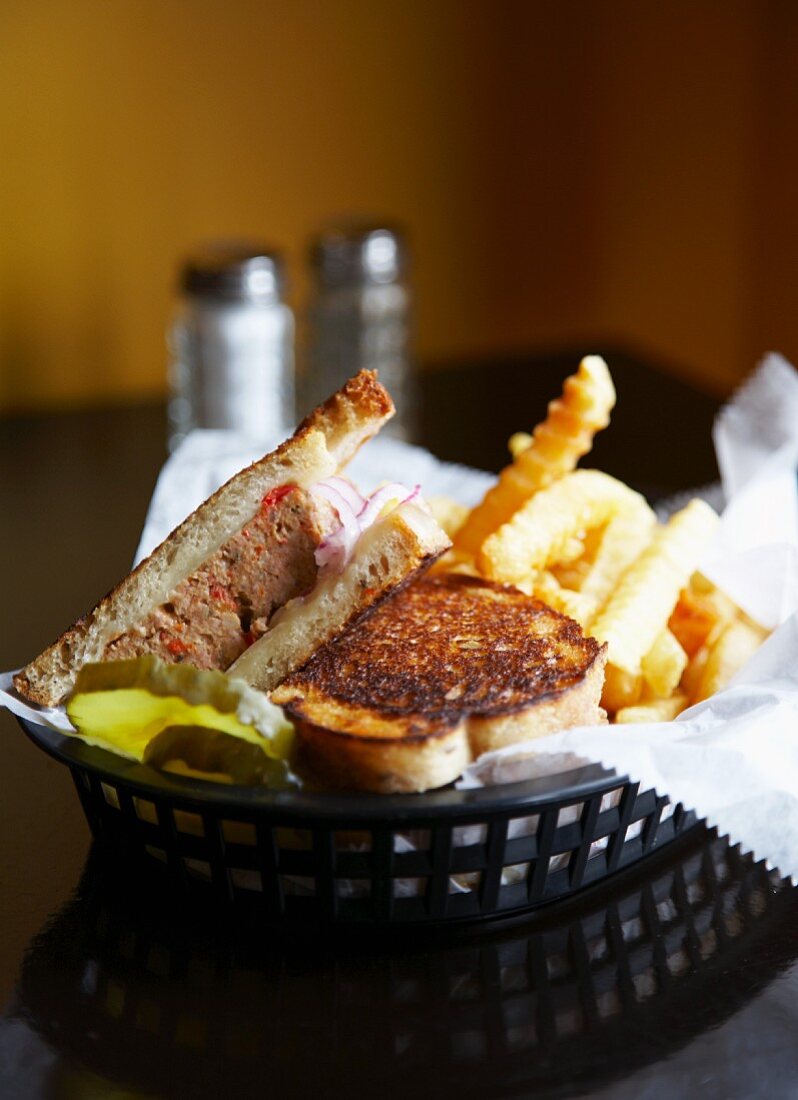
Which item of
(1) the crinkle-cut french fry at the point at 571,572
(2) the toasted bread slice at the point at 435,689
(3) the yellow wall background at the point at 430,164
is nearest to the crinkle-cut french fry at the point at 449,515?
(1) the crinkle-cut french fry at the point at 571,572

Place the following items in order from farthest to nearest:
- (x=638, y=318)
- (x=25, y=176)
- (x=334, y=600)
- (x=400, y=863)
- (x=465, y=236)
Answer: (x=638, y=318)
(x=465, y=236)
(x=25, y=176)
(x=334, y=600)
(x=400, y=863)

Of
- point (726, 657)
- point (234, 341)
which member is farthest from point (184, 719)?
point (234, 341)

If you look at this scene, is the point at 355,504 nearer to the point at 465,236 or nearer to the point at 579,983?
the point at 579,983

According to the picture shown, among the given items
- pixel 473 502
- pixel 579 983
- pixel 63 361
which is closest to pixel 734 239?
pixel 63 361

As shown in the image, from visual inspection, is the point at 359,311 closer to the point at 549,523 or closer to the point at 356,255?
the point at 356,255

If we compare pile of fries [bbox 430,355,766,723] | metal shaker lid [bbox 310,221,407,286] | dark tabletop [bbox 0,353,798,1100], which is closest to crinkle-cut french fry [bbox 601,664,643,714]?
pile of fries [bbox 430,355,766,723]

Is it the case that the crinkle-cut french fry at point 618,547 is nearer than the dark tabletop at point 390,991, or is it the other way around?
the dark tabletop at point 390,991

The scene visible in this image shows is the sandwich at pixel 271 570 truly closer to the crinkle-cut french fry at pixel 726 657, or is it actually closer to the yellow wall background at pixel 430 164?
the crinkle-cut french fry at pixel 726 657
